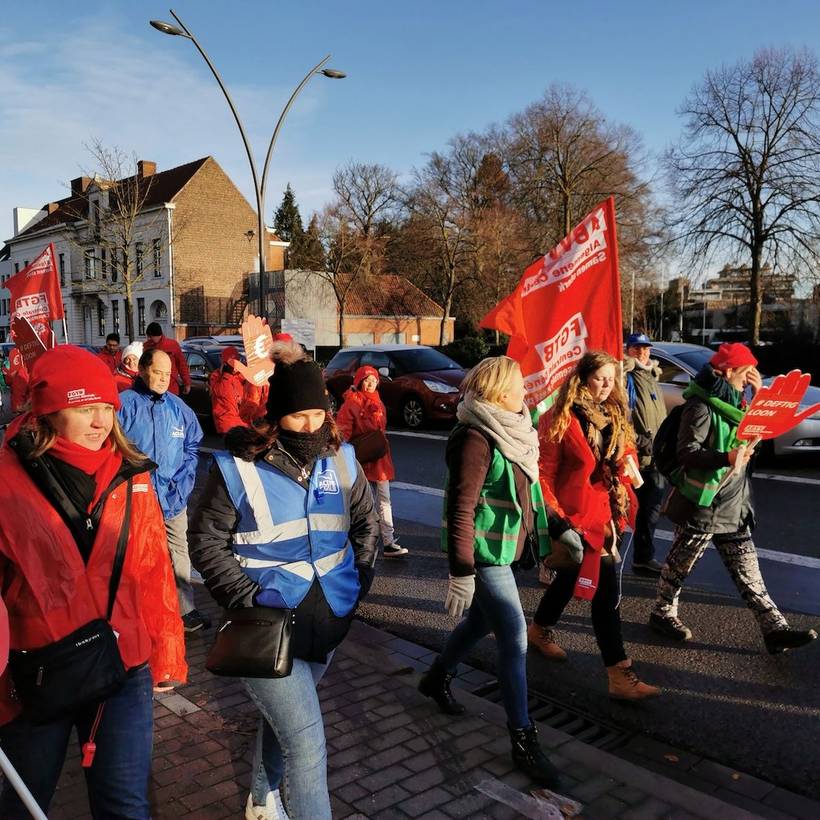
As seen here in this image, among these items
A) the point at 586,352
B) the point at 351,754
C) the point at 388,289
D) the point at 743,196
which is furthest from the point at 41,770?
the point at 388,289

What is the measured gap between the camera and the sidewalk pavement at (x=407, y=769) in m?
3.13

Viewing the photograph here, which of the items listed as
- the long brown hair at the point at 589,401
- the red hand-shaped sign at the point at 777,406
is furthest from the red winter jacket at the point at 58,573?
the red hand-shaped sign at the point at 777,406

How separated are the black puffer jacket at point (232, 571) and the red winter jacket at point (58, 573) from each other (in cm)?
18

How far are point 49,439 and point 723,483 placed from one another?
361cm

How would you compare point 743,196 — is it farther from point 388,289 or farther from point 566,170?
point 388,289

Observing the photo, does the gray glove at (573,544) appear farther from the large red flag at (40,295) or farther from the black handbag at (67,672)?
the large red flag at (40,295)

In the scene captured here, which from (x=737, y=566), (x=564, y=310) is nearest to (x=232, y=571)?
(x=564, y=310)

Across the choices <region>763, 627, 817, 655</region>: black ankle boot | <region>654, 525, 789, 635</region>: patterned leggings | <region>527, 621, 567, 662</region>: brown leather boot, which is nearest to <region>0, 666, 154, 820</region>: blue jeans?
<region>527, 621, 567, 662</region>: brown leather boot

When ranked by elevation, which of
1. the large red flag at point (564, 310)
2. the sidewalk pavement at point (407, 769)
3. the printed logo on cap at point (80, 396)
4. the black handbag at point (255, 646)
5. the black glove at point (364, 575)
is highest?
the large red flag at point (564, 310)

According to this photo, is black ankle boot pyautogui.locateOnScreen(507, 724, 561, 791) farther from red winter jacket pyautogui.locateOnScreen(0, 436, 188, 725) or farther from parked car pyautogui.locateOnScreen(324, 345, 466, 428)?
parked car pyautogui.locateOnScreen(324, 345, 466, 428)

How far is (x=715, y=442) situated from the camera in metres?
4.63

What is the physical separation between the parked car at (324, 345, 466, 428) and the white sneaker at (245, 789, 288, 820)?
39.7 feet

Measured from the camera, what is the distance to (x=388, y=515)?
23.0ft

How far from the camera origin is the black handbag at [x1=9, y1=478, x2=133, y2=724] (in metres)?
2.20
